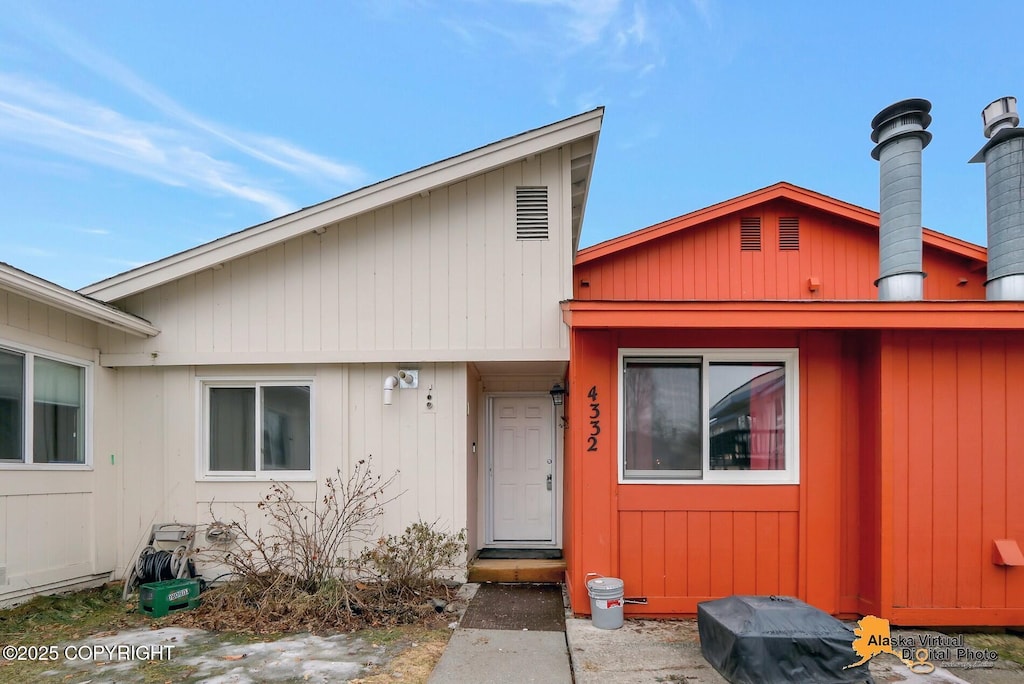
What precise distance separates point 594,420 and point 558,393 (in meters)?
1.56

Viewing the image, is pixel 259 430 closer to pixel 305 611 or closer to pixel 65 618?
pixel 305 611

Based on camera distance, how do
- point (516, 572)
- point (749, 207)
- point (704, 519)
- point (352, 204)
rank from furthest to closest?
point (749, 207) → point (516, 572) → point (352, 204) → point (704, 519)

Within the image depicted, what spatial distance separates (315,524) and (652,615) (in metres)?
3.36

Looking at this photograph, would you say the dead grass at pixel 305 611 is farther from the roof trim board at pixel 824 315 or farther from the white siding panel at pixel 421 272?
the roof trim board at pixel 824 315

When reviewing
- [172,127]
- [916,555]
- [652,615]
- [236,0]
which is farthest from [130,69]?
[916,555]

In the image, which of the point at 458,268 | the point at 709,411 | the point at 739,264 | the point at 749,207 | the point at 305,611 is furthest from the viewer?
the point at 739,264

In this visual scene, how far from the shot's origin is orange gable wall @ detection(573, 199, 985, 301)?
8109mm

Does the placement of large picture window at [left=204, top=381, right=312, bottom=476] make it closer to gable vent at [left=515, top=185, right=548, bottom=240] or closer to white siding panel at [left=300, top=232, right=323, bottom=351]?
white siding panel at [left=300, top=232, right=323, bottom=351]

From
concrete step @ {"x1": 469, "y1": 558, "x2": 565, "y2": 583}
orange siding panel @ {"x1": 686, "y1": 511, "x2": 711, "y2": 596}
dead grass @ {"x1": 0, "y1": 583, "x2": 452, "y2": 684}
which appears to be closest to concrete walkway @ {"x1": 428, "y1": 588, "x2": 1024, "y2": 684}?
dead grass @ {"x1": 0, "y1": 583, "x2": 452, "y2": 684}

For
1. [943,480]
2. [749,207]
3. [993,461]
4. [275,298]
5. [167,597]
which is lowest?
[167,597]

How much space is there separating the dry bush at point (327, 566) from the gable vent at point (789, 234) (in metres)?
5.55

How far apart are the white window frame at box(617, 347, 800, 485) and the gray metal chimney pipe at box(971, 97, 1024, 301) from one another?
2085 mm

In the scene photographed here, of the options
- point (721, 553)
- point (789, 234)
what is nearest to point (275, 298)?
point (721, 553)

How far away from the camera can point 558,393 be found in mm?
7066
